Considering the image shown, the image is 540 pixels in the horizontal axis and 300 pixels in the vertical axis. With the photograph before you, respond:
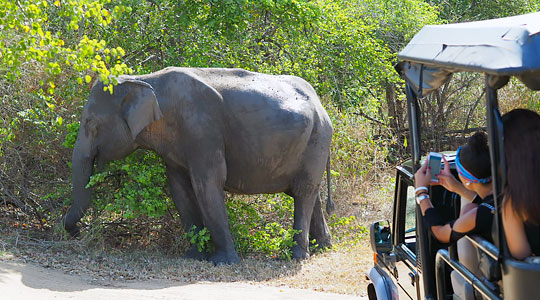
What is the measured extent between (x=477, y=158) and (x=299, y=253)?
6.51 m

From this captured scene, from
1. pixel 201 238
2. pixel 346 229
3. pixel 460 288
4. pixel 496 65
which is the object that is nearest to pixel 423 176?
pixel 460 288

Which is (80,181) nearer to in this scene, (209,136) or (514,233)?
(209,136)

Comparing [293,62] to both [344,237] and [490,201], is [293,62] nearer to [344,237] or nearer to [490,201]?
[344,237]

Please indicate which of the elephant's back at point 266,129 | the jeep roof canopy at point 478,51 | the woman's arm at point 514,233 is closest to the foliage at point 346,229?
the elephant's back at point 266,129

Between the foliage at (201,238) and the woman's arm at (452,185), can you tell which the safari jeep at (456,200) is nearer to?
the woman's arm at (452,185)

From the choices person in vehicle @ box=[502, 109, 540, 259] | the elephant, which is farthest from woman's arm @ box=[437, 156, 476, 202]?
the elephant

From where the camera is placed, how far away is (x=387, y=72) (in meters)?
13.8

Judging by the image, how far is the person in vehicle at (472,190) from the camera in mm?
3553

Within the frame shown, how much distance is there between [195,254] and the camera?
32.3 feet

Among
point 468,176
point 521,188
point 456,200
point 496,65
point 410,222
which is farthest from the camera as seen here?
point 410,222

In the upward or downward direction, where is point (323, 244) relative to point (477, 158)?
downward

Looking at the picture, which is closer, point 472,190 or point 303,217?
point 472,190

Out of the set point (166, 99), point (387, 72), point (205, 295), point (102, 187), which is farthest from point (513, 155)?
point (387, 72)

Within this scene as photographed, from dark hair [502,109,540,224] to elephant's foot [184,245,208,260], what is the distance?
6.94 meters
